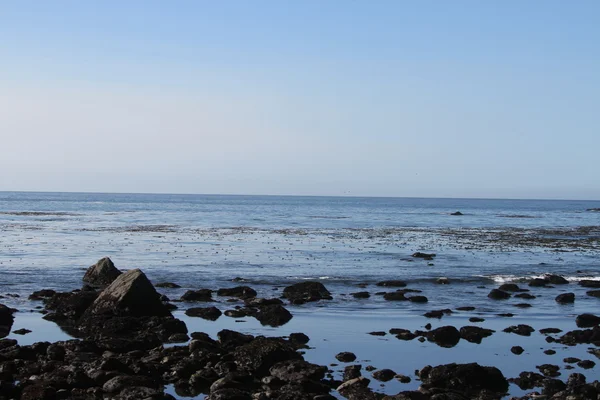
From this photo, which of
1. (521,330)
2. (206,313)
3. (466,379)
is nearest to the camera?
(466,379)

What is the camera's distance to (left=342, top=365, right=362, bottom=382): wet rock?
54.7 feet

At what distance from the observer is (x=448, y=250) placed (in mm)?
54156

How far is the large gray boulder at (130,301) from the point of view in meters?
23.9

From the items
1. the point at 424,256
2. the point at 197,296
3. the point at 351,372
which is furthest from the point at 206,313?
the point at 424,256

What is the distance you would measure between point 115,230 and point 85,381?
5766 centimetres

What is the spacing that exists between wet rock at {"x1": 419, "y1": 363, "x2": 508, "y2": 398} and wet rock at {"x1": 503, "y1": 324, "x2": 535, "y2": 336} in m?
6.02

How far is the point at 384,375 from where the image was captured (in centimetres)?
1678

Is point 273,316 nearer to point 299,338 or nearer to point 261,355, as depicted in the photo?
point 299,338

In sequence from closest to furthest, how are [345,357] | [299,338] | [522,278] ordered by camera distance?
[345,357] → [299,338] → [522,278]

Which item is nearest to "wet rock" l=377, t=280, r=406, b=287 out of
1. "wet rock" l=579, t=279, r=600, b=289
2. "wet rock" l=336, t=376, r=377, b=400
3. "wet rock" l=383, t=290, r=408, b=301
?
"wet rock" l=383, t=290, r=408, b=301

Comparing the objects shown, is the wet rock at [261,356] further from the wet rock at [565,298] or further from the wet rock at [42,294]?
the wet rock at [565,298]

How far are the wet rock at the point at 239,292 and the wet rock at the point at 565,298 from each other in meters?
13.1

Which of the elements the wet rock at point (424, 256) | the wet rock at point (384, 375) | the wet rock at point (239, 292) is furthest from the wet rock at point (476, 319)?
the wet rock at point (424, 256)

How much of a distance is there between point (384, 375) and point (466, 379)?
1.94 metres
